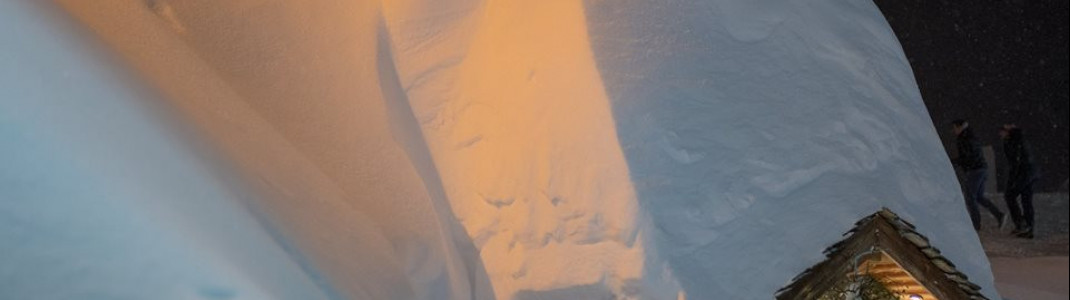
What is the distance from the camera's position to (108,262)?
6.57 ft

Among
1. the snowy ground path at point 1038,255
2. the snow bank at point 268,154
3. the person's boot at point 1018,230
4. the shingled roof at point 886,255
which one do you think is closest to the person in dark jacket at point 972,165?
the snowy ground path at point 1038,255

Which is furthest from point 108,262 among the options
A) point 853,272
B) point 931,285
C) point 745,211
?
point 931,285

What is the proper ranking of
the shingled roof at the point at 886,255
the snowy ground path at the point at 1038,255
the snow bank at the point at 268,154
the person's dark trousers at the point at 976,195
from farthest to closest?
the person's dark trousers at the point at 976,195 < the snowy ground path at the point at 1038,255 < the shingled roof at the point at 886,255 < the snow bank at the point at 268,154

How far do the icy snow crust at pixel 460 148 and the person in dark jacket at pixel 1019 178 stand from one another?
195 cm

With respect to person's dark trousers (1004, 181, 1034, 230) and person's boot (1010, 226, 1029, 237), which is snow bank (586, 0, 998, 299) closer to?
person's dark trousers (1004, 181, 1034, 230)

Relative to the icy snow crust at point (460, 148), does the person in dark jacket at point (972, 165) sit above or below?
below

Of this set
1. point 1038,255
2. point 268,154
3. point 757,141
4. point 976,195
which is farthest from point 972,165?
point 268,154

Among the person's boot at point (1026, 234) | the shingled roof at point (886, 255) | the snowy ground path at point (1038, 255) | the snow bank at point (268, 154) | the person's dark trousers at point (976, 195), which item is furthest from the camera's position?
the person's boot at point (1026, 234)

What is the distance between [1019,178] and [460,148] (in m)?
2.95

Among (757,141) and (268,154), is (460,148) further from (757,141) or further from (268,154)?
(757,141)

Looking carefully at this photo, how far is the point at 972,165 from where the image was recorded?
4656 millimetres

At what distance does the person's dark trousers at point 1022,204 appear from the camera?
16.0 feet

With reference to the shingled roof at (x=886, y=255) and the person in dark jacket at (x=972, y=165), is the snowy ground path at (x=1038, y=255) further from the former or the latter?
the shingled roof at (x=886, y=255)

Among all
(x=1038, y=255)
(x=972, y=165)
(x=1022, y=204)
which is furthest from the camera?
(x=1022, y=204)
